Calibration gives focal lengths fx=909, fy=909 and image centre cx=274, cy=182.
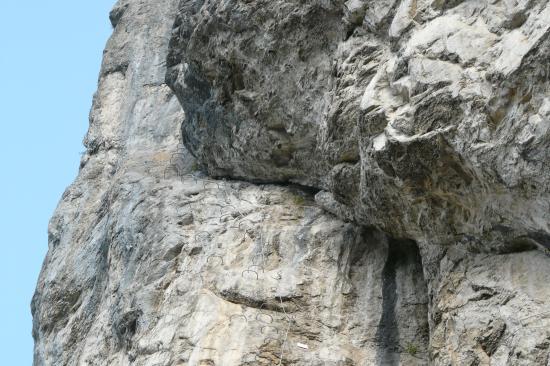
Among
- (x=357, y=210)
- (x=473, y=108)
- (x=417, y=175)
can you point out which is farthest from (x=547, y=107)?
(x=357, y=210)

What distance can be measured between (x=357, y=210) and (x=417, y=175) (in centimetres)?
181

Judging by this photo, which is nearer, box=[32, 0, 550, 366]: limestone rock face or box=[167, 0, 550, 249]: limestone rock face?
box=[167, 0, 550, 249]: limestone rock face

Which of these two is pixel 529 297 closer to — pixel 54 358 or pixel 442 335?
pixel 442 335

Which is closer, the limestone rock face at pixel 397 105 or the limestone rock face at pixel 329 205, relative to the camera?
the limestone rock face at pixel 397 105

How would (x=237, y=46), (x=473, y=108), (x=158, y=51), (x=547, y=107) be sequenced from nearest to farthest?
(x=547, y=107), (x=473, y=108), (x=237, y=46), (x=158, y=51)

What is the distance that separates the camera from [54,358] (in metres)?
13.8

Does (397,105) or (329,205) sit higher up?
(397,105)

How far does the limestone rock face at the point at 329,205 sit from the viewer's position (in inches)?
329

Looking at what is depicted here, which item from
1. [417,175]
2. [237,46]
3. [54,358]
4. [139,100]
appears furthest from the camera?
[139,100]

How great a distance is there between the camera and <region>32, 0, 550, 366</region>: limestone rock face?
835 cm

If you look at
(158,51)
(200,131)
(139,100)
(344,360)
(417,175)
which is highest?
(158,51)

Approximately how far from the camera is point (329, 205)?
38.3 ft

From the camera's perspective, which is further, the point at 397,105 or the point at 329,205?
the point at 329,205

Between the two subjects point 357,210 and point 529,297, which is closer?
point 529,297
